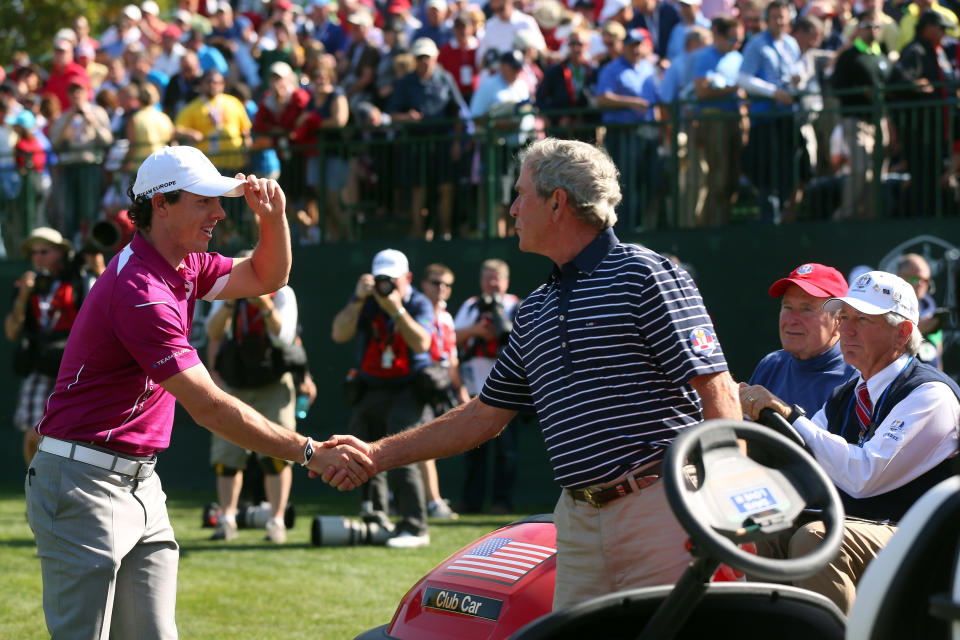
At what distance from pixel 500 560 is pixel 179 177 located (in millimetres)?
1654

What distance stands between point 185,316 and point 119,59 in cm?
1376

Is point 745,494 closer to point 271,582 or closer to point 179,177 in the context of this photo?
point 179,177

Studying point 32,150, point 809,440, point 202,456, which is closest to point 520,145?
point 202,456

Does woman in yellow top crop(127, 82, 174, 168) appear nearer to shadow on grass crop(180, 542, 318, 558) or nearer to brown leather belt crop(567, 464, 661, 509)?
shadow on grass crop(180, 542, 318, 558)

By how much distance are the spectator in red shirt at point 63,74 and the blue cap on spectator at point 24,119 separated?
0.54 m

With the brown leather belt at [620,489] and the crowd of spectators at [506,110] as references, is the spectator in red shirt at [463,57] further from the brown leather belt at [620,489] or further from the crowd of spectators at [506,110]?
the brown leather belt at [620,489]

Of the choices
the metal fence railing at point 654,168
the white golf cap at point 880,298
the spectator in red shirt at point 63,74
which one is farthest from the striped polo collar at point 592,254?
the spectator in red shirt at point 63,74

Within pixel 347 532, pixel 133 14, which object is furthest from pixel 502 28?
pixel 133 14

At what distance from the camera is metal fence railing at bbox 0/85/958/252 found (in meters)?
11.5

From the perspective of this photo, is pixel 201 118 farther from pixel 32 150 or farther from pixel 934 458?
pixel 934 458

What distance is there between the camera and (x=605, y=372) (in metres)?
4.05

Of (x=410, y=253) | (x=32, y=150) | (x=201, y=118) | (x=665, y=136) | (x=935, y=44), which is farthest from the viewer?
(x=32, y=150)

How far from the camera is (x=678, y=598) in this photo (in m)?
3.08

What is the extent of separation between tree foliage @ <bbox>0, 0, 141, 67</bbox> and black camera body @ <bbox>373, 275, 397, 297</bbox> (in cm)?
1699
